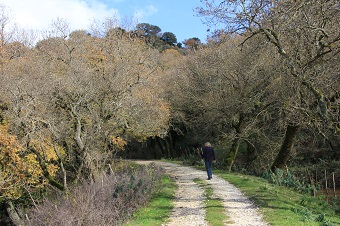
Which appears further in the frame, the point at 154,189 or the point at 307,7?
the point at 154,189

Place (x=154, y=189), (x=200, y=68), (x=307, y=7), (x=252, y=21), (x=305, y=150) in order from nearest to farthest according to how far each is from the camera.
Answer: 1. (x=307, y=7)
2. (x=252, y=21)
3. (x=154, y=189)
4. (x=305, y=150)
5. (x=200, y=68)

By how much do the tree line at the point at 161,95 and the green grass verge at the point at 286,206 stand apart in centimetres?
253

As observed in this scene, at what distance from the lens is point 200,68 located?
2739 cm

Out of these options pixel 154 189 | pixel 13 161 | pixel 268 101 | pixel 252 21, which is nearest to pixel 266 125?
pixel 268 101

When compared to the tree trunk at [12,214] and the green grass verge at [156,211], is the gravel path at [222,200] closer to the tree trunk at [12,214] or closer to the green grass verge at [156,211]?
the green grass verge at [156,211]

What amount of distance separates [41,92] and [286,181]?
11969 mm

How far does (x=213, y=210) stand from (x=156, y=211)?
69.9 inches

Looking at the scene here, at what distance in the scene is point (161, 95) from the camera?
3209 cm

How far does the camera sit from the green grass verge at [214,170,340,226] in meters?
9.18

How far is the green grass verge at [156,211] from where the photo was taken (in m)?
9.66

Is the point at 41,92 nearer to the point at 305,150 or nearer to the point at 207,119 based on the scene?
the point at 207,119

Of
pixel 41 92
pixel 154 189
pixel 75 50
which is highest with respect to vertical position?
pixel 75 50

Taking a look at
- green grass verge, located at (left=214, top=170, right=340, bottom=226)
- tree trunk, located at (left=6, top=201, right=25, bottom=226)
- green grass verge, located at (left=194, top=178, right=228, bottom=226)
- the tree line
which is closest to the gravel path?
green grass verge, located at (left=194, top=178, right=228, bottom=226)

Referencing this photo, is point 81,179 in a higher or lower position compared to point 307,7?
lower
